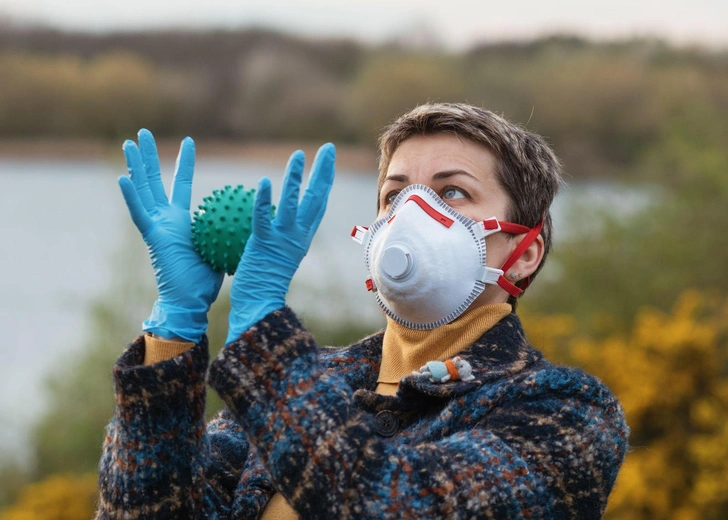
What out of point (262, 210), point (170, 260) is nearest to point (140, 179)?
point (170, 260)

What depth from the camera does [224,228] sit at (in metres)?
2.17

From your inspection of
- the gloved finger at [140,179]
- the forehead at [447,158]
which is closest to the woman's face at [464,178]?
the forehead at [447,158]

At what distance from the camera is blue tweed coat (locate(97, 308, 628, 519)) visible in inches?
72.7

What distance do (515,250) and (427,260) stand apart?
30 cm

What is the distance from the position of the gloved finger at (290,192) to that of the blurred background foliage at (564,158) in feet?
16.3

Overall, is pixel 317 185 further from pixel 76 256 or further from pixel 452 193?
pixel 76 256

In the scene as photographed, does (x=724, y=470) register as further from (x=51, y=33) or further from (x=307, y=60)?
(x=51, y=33)

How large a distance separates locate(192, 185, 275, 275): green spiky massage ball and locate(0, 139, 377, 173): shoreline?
17.4 feet

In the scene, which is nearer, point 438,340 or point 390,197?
point 438,340

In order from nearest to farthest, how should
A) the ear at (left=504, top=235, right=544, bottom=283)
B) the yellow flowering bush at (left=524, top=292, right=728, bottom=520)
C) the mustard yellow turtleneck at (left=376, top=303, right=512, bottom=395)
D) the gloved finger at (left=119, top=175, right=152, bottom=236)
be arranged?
the gloved finger at (left=119, top=175, right=152, bottom=236)
the mustard yellow turtleneck at (left=376, top=303, right=512, bottom=395)
the ear at (left=504, top=235, right=544, bottom=283)
the yellow flowering bush at (left=524, top=292, right=728, bottom=520)

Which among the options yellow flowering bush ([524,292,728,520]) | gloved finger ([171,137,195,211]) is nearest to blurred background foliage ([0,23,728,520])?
yellow flowering bush ([524,292,728,520])

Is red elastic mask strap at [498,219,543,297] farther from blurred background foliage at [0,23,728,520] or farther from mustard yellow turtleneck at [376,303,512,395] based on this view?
blurred background foliage at [0,23,728,520]

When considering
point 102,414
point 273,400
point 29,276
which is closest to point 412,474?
point 273,400

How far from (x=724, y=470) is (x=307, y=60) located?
27.1 feet
